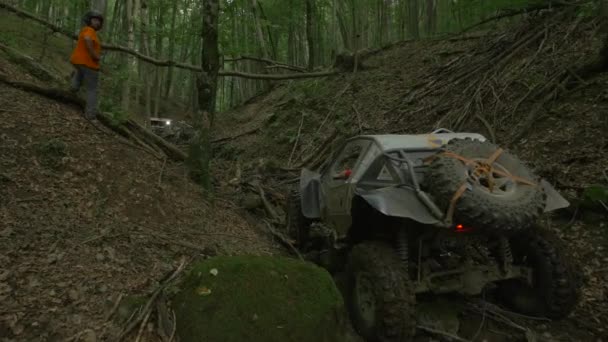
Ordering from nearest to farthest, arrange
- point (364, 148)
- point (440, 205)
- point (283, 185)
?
point (440, 205)
point (364, 148)
point (283, 185)

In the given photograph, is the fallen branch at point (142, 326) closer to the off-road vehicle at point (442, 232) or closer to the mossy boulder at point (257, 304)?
the mossy boulder at point (257, 304)

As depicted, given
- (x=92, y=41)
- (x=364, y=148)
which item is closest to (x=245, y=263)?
(x=364, y=148)

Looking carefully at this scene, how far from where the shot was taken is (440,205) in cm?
379

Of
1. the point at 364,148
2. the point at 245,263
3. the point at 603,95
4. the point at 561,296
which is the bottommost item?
the point at 561,296

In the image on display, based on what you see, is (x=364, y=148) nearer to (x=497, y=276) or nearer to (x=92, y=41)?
(x=497, y=276)

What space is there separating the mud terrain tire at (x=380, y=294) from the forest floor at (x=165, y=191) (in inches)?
25.8

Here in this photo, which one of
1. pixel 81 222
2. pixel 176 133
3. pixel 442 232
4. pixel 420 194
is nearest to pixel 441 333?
pixel 442 232

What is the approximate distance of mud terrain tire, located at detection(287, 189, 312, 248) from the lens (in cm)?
671

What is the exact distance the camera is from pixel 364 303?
4121 mm

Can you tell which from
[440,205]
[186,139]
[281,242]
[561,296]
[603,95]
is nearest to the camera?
[440,205]

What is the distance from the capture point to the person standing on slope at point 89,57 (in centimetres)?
681

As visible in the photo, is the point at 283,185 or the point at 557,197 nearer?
the point at 557,197

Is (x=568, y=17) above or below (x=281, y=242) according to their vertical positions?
above

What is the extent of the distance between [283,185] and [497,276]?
659 centimetres
